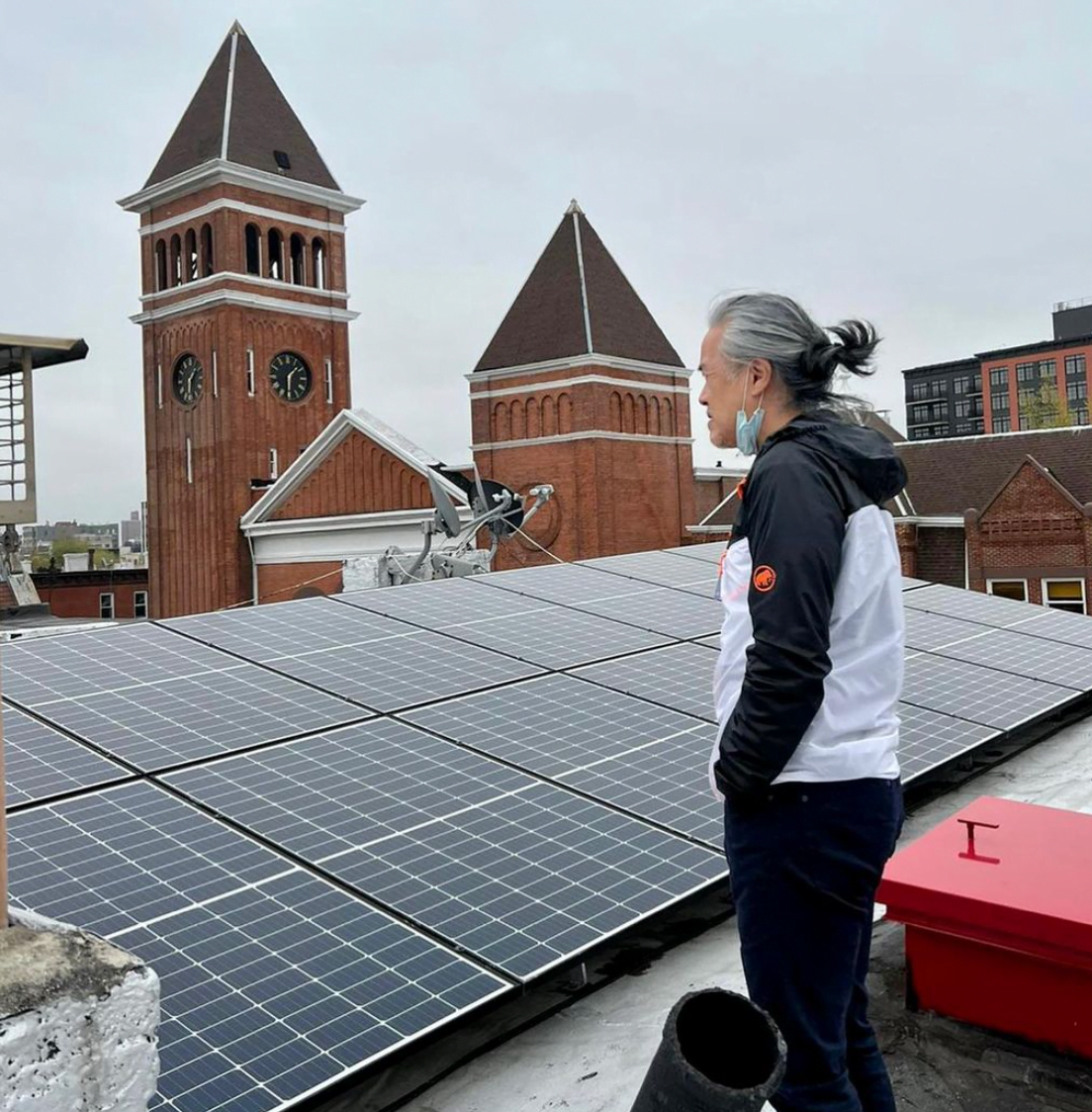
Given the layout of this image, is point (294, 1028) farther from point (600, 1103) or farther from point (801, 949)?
point (801, 949)

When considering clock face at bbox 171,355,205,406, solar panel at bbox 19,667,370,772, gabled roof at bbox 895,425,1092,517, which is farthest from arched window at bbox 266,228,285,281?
solar panel at bbox 19,667,370,772

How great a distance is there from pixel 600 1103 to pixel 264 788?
220 centimetres

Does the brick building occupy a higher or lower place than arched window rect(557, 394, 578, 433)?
lower

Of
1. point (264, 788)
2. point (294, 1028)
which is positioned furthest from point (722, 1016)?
point (264, 788)

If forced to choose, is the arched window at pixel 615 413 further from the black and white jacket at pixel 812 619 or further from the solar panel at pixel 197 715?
the black and white jacket at pixel 812 619

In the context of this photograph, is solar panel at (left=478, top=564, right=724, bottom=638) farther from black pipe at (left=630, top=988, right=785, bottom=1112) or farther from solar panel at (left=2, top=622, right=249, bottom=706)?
black pipe at (left=630, top=988, right=785, bottom=1112)

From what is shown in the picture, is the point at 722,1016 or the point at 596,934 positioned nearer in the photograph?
the point at 722,1016

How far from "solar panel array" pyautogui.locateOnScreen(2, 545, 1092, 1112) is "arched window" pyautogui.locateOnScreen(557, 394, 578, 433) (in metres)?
38.4

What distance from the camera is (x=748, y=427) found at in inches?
111

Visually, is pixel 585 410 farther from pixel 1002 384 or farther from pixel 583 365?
pixel 1002 384

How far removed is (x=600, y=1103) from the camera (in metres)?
3.29

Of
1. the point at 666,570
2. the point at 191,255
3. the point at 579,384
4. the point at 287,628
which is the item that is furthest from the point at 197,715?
the point at 191,255

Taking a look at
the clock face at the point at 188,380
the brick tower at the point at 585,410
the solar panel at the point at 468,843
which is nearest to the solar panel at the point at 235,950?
the solar panel at the point at 468,843

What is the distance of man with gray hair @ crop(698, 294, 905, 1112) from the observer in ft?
7.79
